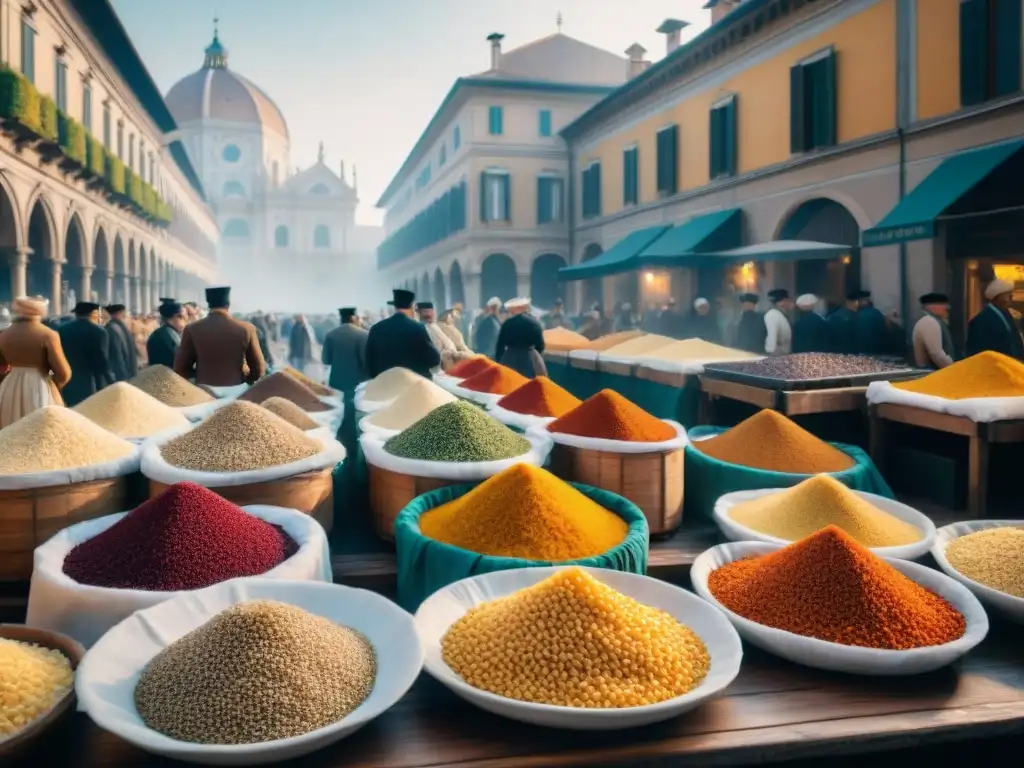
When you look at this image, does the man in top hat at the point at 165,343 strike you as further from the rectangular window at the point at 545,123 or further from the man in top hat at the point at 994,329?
the rectangular window at the point at 545,123

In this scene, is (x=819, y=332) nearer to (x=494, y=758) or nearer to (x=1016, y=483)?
(x=1016, y=483)

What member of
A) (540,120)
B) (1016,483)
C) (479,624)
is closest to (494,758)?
(479,624)

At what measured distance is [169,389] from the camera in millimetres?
4727

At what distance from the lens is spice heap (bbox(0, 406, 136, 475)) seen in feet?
9.25

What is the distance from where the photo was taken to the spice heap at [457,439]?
320 centimetres

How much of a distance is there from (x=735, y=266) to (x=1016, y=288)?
7.02 metres

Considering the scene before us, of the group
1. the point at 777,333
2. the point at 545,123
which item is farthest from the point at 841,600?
the point at 545,123

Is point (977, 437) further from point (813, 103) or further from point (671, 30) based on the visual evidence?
point (671, 30)

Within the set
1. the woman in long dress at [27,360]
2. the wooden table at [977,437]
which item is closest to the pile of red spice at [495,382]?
the wooden table at [977,437]

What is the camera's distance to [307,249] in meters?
68.6

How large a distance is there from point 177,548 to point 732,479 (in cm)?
227

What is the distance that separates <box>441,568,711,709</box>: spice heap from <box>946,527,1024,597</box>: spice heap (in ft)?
3.58

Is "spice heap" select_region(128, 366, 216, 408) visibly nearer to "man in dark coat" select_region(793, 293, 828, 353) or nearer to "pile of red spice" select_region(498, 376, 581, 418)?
"pile of red spice" select_region(498, 376, 581, 418)

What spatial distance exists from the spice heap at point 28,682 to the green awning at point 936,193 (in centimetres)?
1124
